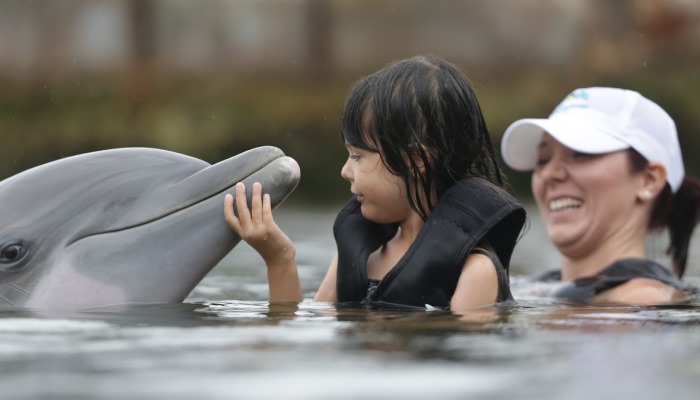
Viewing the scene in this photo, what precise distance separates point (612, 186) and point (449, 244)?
193 centimetres

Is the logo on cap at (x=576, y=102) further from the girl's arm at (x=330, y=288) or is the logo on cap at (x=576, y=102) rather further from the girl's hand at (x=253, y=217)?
the girl's hand at (x=253, y=217)

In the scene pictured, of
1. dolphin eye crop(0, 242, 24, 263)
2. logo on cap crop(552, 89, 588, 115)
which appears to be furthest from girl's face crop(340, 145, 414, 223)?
logo on cap crop(552, 89, 588, 115)

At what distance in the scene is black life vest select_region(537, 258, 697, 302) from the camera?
6445mm

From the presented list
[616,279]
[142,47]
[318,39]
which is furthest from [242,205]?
[318,39]

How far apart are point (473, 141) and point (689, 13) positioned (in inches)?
796

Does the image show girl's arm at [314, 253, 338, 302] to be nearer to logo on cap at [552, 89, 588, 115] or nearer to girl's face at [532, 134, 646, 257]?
girl's face at [532, 134, 646, 257]

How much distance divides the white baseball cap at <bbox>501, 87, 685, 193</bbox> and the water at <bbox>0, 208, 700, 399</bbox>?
1.51 meters

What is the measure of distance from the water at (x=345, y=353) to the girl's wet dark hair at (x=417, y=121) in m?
0.67

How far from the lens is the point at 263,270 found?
891cm

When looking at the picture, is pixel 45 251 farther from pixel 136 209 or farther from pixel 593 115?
pixel 593 115

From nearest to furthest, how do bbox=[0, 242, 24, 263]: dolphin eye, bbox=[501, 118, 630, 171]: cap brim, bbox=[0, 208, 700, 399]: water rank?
bbox=[0, 208, 700, 399]: water → bbox=[0, 242, 24, 263]: dolphin eye → bbox=[501, 118, 630, 171]: cap brim

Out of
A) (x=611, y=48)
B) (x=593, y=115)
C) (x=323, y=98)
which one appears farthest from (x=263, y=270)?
(x=611, y=48)

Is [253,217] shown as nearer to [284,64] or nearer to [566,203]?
[566,203]

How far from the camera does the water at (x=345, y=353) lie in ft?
10.8
